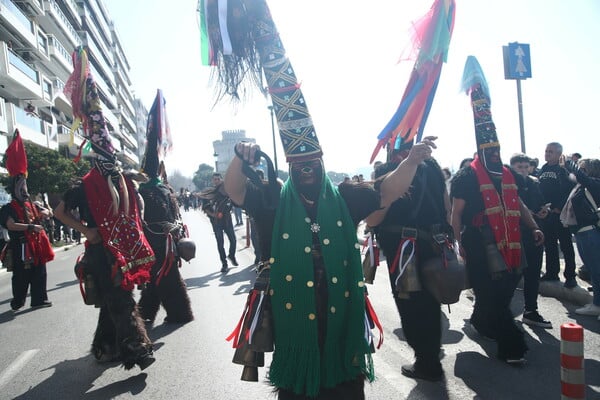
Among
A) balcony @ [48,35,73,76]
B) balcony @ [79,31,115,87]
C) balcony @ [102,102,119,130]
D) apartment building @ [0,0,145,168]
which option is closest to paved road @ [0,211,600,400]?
balcony @ [102,102,119,130]

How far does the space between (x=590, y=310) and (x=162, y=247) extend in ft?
17.0

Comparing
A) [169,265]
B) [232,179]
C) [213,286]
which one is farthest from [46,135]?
[232,179]

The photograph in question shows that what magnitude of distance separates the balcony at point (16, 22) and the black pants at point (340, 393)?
89.9 feet

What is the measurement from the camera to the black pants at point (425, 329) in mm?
3549

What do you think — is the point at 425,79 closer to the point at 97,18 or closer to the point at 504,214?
the point at 504,214

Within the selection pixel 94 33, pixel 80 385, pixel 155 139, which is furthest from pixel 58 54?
pixel 80 385

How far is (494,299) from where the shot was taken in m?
4.04

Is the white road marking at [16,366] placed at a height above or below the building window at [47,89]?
below

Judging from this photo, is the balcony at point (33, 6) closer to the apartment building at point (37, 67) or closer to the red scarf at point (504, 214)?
the apartment building at point (37, 67)

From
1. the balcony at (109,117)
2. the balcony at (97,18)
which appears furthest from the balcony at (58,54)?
the balcony at (97,18)

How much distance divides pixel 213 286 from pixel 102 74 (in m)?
59.5

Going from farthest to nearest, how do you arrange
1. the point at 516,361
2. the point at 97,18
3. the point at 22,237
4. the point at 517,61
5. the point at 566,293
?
the point at 97,18 < the point at 517,61 < the point at 22,237 < the point at 566,293 < the point at 516,361

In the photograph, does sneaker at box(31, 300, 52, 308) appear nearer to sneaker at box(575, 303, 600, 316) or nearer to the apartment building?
sneaker at box(575, 303, 600, 316)

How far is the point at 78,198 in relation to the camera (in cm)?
411
